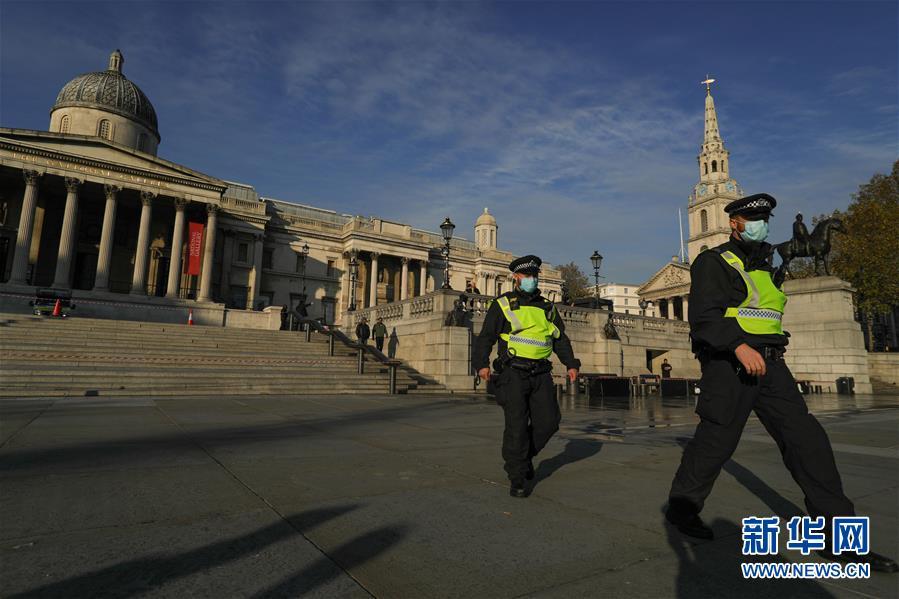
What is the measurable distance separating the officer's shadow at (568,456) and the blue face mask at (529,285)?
1.69m

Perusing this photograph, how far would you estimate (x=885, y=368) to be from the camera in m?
26.5

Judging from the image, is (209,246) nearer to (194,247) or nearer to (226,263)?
(194,247)

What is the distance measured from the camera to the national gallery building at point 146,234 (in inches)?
1357

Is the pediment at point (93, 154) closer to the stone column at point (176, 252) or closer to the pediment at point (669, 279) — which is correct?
the stone column at point (176, 252)

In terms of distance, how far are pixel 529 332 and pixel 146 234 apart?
40.8m

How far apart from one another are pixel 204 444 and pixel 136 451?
2.36 feet

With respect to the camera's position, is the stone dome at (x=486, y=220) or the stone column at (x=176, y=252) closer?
the stone column at (x=176, y=252)

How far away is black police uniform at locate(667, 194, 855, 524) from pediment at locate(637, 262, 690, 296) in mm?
64852

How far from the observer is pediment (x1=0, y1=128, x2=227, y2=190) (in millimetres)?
33875

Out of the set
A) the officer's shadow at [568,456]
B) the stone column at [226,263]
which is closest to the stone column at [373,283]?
the stone column at [226,263]

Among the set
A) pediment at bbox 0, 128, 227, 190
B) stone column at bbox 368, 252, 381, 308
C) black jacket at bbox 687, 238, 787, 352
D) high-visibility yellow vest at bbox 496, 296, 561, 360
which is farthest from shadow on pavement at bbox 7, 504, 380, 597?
stone column at bbox 368, 252, 381, 308

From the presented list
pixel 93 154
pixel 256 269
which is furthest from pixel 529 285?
pixel 256 269

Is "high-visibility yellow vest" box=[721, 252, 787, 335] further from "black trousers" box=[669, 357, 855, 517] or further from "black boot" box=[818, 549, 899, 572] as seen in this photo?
"black boot" box=[818, 549, 899, 572]

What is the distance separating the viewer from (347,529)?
2846 millimetres
